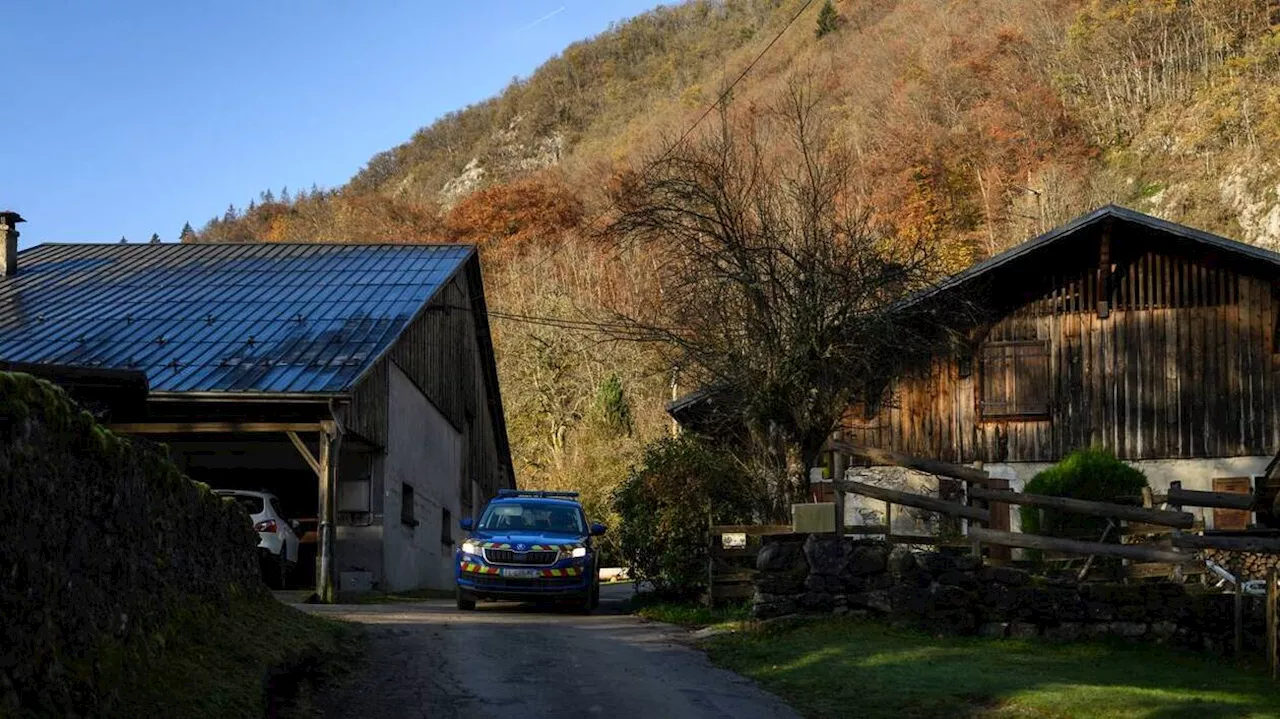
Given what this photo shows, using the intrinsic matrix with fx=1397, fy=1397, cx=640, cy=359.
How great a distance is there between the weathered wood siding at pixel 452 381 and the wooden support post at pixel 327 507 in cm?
61

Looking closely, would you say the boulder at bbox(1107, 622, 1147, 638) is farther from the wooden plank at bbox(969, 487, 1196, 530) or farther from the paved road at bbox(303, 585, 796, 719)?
the paved road at bbox(303, 585, 796, 719)

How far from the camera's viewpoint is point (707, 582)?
20469 millimetres

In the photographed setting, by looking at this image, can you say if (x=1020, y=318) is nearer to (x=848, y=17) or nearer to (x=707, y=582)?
(x=707, y=582)

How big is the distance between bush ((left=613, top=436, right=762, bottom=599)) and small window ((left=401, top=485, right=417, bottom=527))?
810cm

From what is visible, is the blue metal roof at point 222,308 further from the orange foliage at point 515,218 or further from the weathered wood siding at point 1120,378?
the orange foliage at point 515,218

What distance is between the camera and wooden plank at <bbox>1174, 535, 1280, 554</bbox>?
14.2 metres

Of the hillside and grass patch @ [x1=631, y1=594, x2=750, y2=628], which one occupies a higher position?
the hillside

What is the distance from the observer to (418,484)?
30453 millimetres

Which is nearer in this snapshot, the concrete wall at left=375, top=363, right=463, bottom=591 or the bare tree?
the bare tree

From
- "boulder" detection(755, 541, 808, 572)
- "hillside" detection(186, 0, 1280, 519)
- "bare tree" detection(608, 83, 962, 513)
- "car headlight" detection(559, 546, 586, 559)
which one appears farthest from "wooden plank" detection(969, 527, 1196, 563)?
"hillside" detection(186, 0, 1280, 519)

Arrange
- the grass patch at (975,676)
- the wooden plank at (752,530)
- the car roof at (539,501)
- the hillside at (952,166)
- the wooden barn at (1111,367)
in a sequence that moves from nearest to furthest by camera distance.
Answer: the grass patch at (975,676) → the wooden plank at (752,530) → the car roof at (539,501) → the wooden barn at (1111,367) → the hillside at (952,166)

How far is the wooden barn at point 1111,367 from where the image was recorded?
25.5 metres

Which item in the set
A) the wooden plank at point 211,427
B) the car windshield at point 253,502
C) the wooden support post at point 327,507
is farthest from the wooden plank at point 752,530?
the car windshield at point 253,502

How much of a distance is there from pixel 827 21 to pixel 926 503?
8956 cm
